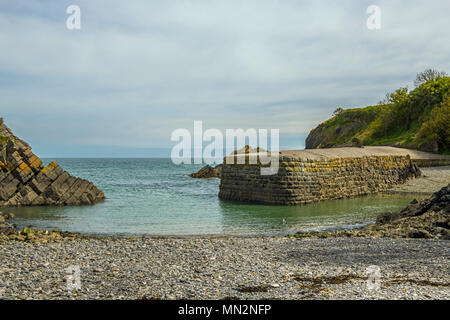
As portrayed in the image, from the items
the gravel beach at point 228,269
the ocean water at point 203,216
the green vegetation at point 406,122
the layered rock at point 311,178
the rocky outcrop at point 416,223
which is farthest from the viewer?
the green vegetation at point 406,122

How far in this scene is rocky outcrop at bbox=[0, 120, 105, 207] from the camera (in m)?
22.2

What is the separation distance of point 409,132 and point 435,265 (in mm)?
52001

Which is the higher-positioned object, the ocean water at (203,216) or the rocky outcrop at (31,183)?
the rocky outcrop at (31,183)

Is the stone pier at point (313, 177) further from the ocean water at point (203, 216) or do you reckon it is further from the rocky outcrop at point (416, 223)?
the rocky outcrop at point (416, 223)

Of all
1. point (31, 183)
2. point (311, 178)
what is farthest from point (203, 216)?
point (31, 183)

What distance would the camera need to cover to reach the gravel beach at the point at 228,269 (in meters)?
6.41

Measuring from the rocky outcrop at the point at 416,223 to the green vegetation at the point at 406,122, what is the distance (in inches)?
1288

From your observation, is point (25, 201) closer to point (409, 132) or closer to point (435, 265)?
point (435, 265)

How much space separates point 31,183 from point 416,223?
2016 centimetres

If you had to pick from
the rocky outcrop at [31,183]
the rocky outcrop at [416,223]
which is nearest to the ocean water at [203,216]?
the rocky outcrop at [31,183]

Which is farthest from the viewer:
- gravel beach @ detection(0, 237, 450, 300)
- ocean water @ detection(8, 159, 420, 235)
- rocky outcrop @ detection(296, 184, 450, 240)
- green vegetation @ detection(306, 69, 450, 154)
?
green vegetation @ detection(306, 69, 450, 154)

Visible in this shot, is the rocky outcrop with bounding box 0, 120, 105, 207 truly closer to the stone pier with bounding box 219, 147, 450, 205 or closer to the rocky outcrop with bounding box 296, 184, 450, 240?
the stone pier with bounding box 219, 147, 450, 205

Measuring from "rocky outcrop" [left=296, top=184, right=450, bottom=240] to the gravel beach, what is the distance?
106 cm

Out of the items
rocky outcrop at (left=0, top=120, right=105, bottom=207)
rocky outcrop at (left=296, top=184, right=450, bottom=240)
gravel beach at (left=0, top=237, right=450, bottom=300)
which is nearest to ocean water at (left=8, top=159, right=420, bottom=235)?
rocky outcrop at (left=0, top=120, right=105, bottom=207)
